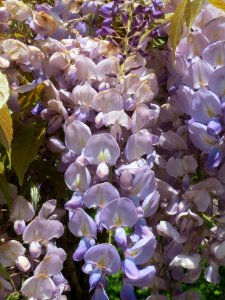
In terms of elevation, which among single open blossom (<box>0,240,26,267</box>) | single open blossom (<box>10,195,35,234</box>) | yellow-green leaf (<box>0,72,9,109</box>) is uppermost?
yellow-green leaf (<box>0,72,9,109</box>)

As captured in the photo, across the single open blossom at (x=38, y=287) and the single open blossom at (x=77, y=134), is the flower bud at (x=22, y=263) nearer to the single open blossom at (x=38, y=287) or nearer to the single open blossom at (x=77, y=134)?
the single open blossom at (x=38, y=287)

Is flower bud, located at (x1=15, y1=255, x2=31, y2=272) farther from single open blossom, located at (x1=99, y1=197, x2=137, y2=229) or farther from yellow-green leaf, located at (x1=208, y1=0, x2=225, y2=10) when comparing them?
yellow-green leaf, located at (x1=208, y1=0, x2=225, y2=10)

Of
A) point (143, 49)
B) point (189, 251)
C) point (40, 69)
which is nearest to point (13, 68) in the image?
point (40, 69)

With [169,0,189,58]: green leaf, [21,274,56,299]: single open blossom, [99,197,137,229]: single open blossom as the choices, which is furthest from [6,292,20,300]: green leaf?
[169,0,189,58]: green leaf

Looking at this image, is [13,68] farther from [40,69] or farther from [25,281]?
[25,281]

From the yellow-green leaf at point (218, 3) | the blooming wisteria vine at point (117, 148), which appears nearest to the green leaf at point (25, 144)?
the blooming wisteria vine at point (117, 148)

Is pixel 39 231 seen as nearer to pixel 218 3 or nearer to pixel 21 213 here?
pixel 21 213

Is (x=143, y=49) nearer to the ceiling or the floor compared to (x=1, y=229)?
nearer to the ceiling
